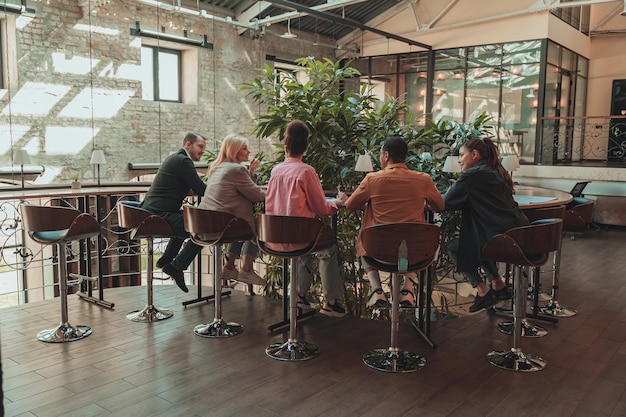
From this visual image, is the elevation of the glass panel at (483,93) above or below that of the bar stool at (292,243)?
above

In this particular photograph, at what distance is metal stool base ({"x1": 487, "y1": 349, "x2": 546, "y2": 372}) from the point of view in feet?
11.5

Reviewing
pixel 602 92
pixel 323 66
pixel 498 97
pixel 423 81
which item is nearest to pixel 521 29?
pixel 498 97

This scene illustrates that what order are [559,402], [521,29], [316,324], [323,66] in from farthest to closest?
[521,29], [323,66], [316,324], [559,402]

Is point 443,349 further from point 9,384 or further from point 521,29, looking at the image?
point 521,29

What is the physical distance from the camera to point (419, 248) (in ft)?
10.9

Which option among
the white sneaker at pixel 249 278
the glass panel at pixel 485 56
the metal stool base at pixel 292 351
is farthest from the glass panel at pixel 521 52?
the metal stool base at pixel 292 351

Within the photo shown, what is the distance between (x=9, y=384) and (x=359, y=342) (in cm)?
235

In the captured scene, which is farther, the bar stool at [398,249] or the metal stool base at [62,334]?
the metal stool base at [62,334]

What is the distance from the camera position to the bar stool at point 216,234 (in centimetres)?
397

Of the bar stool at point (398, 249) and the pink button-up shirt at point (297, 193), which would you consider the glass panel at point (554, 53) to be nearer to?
the pink button-up shirt at point (297, 193)

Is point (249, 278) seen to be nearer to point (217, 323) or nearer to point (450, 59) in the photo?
point (217, 323)

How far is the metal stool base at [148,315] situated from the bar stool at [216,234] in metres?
0.46

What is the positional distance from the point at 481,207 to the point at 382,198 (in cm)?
72

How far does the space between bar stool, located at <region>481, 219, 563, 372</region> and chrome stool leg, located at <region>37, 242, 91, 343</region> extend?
308 cm
